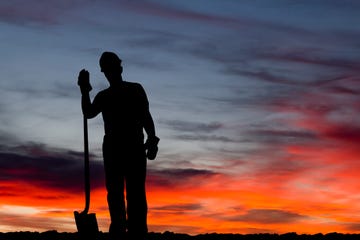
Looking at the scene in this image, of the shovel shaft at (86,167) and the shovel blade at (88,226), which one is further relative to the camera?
the shovel shaft at (86,167)

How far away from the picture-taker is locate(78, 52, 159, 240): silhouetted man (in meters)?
12.6

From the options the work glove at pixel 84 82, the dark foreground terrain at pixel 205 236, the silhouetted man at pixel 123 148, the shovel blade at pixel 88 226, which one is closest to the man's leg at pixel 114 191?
the silhouetted man at pixel 123 148

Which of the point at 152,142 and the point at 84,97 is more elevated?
the point at 84,97

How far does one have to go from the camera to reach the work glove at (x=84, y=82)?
42.7ft

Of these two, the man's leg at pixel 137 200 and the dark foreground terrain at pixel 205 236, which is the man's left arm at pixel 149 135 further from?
the dark foreground terrain at pixel 205 236

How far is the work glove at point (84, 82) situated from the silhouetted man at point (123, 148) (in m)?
0.35

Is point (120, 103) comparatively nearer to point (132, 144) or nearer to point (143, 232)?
point (132, 144)

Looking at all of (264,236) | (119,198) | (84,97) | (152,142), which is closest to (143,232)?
(119,198)

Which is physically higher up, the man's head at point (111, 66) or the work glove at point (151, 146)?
the man's head at point (111, 66)

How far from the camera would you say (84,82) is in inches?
512

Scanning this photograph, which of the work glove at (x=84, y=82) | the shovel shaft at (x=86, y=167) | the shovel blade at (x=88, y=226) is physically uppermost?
the work glove at (x=84, y=82)

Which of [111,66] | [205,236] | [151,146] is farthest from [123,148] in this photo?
[205,236]

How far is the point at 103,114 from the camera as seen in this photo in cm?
1278

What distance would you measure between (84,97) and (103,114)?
49cm
